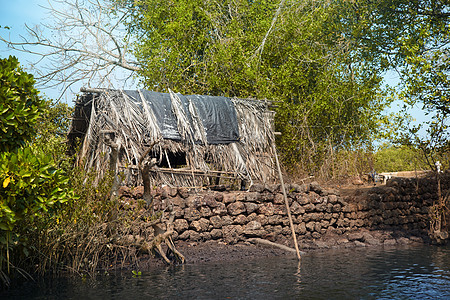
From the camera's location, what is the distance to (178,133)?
1062 centimetres

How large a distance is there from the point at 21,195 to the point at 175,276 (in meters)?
3.07

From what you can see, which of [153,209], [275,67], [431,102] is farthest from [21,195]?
[275,67]

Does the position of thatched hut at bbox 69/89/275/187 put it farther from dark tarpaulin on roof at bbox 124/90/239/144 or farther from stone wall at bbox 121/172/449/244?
stone wall at bbox 121/172/449/244

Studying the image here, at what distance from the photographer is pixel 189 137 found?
10.7 m

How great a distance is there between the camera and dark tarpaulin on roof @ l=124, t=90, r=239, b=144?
34.9 ft

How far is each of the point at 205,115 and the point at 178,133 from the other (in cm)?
101

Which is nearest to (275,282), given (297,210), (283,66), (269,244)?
(269,244)

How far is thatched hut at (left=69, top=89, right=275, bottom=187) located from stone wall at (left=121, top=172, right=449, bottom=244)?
59 cm

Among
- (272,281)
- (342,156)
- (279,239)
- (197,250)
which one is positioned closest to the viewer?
(272,281)

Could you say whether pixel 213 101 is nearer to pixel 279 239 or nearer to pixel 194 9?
pixel 279 239

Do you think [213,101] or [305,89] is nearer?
[213,101]

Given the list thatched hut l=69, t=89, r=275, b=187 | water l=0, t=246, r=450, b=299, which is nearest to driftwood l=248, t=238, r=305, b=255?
water l=0, t=246, r=450, b=299

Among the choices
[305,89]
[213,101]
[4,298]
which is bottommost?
[4,298]

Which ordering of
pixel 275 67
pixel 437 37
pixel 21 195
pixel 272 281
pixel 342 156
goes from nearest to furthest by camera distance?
pixel 21 195, pixel 272 281, pixel 437 37, pixel 342 156, pixel 275 67
